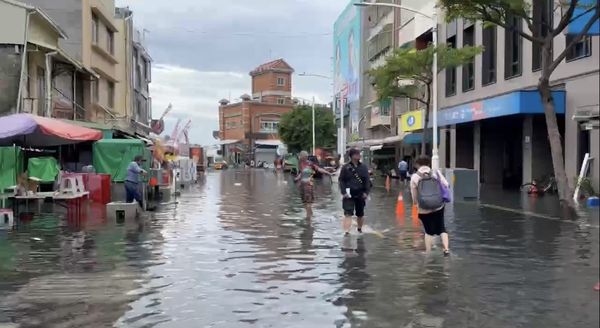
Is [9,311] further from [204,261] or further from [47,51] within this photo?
[47,51]

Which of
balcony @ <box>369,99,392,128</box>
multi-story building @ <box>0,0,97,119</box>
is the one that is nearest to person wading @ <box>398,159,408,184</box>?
balcony @ <box>369,99,392,128</box>

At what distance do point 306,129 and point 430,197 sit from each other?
71.9 meters

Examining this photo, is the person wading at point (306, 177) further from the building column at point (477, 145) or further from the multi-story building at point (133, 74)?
the multi-story building at point (133, 74)

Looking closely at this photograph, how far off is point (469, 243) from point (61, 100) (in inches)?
826

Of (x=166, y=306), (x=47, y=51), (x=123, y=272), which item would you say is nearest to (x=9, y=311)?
(x=166, y=306)

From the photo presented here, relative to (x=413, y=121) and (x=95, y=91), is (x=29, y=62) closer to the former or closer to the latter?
(x=95, y=91)

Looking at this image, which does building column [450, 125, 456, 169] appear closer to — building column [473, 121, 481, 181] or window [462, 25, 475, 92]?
building column [473, 121, 481, 181]

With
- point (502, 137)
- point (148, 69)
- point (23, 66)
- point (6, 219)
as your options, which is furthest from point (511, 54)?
point (148, 69)

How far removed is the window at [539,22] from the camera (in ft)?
58.5

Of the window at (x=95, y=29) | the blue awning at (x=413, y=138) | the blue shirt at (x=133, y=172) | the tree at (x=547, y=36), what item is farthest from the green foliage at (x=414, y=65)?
the blue shirt at (x=133, y=172)

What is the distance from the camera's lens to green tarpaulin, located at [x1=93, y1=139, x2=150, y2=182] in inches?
934

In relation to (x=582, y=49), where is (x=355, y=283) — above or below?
below

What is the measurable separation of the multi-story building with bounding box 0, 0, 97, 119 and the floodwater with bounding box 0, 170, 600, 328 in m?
8.16

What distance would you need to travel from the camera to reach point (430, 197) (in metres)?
10.3
